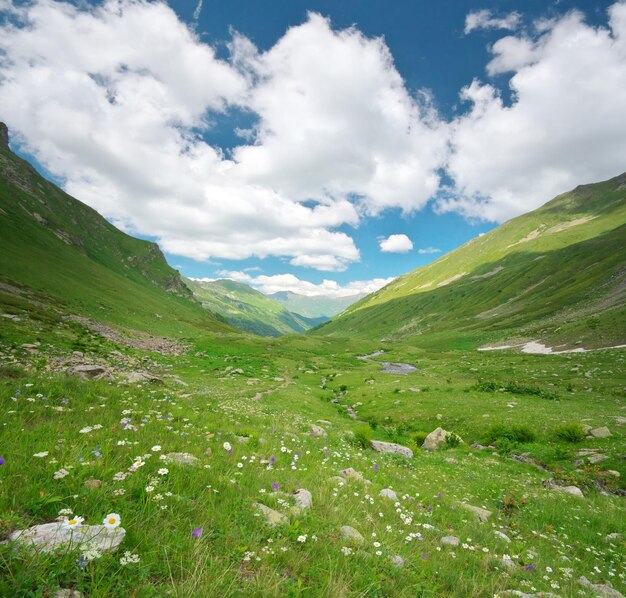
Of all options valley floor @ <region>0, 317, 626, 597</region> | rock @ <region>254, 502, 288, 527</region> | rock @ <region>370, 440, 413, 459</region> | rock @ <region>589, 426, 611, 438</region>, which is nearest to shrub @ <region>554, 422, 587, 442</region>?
rock @ <region>589, 426, 611, 438</region>

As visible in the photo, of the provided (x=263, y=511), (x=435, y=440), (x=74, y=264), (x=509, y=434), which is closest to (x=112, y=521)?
(x=263, y=511)

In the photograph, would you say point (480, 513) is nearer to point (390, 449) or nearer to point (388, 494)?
point (388, 494)

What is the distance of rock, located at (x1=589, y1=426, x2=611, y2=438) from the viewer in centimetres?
1841

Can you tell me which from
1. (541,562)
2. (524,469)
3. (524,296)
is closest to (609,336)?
(524,469)

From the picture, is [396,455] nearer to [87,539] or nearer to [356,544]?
[356,544]

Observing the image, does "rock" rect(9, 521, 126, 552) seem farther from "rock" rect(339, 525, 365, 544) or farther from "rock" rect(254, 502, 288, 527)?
"rock" rect(339, 525, 365, 544)

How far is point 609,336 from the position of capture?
55125mm

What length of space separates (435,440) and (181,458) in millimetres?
19697

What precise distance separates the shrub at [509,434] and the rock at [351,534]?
67.6ft

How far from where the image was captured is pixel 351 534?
203 inches

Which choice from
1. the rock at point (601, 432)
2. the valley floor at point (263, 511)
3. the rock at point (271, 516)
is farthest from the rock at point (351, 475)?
the rock at point (601, 432)

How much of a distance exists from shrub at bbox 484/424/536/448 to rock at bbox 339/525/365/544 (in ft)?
67.6

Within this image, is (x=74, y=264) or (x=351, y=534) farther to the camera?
(x=74, y=264)

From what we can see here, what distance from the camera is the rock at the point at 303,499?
5691 mm
